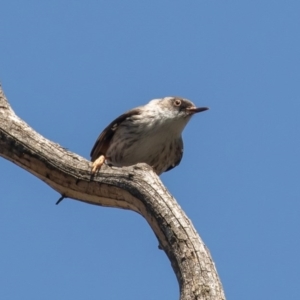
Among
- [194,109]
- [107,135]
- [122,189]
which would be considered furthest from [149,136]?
[122,189]

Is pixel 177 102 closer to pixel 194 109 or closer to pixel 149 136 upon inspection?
pixel 194 109

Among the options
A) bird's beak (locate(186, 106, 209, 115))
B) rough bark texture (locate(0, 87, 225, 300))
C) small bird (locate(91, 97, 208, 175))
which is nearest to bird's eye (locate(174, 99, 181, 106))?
small bird (locate(91, 97, 208, 175))

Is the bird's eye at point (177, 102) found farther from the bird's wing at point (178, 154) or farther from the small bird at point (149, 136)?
the bird's wing at point (178, 154)

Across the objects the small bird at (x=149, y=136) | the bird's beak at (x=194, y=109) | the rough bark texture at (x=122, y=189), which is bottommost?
the rough bark texture at (x=122, y=189)

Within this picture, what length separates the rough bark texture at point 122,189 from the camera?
6.36m

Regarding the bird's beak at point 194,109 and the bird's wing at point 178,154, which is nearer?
the bird's beak at point 194,109

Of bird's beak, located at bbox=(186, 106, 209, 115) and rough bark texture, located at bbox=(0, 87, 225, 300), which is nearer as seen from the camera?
rough bark texture, located at bbox=(0, 87, 225, 300)

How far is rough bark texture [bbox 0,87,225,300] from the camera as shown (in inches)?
250

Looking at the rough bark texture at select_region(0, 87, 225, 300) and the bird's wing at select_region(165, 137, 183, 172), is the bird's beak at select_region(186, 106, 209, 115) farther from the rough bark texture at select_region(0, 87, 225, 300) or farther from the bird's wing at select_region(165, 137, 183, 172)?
the rough bark texture at select_region(0, 87, 225, 300)

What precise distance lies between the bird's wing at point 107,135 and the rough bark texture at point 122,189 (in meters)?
3.03

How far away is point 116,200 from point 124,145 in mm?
3013

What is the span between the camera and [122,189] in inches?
301

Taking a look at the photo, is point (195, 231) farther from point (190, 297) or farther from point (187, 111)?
point (187, 111)

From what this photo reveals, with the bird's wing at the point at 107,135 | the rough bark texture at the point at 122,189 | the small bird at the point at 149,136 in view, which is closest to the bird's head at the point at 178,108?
the small bird at the point at 149,136
